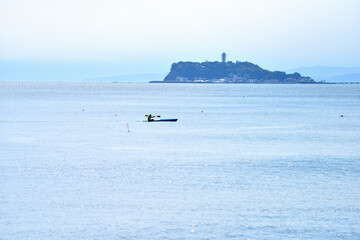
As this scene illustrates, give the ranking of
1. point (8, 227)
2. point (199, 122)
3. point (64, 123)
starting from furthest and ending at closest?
point (199, 122) < point (64, 123) < point (8, 227)

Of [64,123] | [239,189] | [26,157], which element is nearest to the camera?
[239,189]

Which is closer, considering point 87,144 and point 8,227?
point 8,227

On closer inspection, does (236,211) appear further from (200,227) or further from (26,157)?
(26,157)

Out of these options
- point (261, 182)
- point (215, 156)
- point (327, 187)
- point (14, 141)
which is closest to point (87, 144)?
point (14, 141)

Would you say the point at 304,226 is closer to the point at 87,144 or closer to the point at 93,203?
the point at 93,203

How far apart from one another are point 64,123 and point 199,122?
29153 millimetres

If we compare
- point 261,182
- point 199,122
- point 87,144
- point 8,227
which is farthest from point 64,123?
point 8,227

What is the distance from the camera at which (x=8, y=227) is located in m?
38.8

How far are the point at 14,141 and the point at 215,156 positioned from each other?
3194cm

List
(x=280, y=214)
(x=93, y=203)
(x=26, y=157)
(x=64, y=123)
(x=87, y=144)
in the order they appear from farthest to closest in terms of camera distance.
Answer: (x=64, y=123) < (x=87, y=144) < (x=26, y=157) < (x=93, y=203) < (x=280, y=214)

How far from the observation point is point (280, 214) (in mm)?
42156

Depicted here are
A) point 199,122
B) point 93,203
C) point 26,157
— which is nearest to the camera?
point 93,203

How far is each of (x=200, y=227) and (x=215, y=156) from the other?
30712 mm

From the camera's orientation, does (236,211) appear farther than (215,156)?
No
